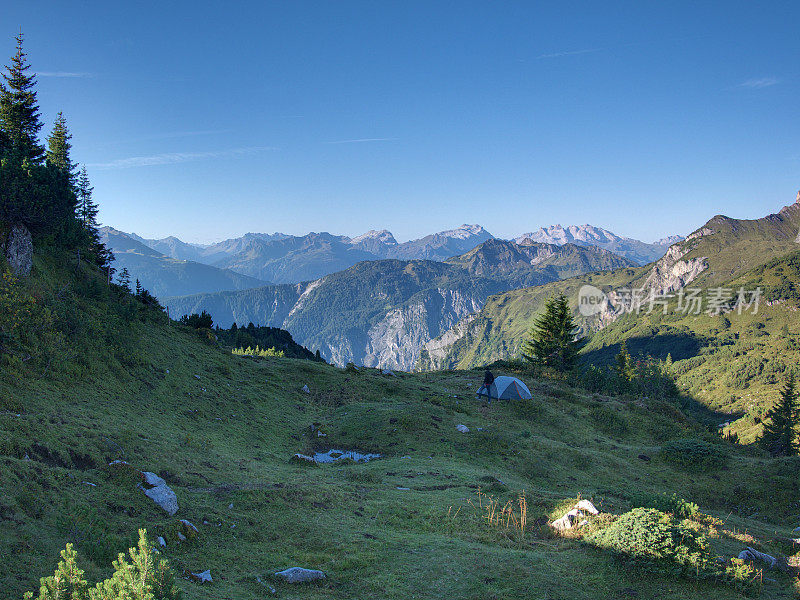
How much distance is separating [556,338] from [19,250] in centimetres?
5993

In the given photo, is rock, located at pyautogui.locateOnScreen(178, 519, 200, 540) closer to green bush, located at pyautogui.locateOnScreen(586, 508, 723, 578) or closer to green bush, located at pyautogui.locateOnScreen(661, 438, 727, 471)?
green bush, located at pyautogui.locateOnScreen(586, 508, 723, 578)

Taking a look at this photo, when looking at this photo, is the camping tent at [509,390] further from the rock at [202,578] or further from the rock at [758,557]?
the rock at [202,578]

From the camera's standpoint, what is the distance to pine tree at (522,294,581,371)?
197 feet

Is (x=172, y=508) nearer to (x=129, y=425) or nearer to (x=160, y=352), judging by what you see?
(x=129, y=425)

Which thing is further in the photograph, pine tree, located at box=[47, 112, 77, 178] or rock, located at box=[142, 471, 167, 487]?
pine tree, located at box=[47, 112, 77, 178]

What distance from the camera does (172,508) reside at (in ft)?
35.7

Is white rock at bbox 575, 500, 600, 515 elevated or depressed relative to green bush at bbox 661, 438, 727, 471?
elevated

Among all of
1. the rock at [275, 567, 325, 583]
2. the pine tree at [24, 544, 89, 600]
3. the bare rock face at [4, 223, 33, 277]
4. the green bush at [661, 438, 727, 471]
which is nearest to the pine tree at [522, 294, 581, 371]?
the green bush at [661, 438, 727, 471]

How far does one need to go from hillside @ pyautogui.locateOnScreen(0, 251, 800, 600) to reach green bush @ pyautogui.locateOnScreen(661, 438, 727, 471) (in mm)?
327

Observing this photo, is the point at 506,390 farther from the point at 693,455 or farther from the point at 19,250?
the point at 19,250

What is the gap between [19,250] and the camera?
22.0m

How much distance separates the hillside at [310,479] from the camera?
31.0ft

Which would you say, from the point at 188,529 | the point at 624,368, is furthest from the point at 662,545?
the point at 624,368

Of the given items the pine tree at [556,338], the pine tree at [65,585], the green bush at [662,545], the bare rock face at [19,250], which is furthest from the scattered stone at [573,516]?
the pine tree at [556,338]
